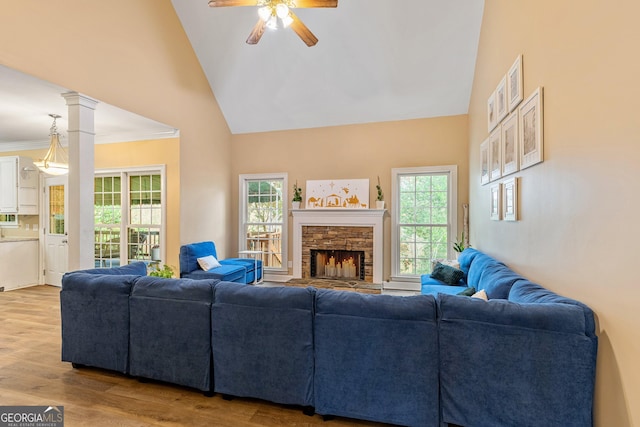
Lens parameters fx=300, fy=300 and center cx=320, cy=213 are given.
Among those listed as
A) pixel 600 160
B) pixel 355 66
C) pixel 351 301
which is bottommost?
pixel 351 301

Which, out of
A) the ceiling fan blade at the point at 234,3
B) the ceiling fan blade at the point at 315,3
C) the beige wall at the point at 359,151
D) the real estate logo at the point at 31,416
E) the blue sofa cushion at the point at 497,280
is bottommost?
the real estate logo at the point at 31,416

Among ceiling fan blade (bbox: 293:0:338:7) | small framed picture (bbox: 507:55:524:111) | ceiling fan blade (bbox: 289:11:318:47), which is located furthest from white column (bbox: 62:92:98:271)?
small framed picture (bbox: 507:55:524:111)

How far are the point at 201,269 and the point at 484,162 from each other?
4700 mm

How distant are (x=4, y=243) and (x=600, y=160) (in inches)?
322

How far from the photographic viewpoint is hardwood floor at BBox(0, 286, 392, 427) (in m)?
1.99

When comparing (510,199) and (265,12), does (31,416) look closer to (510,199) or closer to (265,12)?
(265,12)

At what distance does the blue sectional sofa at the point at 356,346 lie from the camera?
162cm

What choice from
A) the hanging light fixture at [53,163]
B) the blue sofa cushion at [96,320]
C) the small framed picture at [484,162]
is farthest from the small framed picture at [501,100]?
the hanging light fixture at [53,163]

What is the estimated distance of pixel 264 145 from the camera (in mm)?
6492

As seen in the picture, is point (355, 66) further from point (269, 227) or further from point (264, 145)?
point (269, 227)

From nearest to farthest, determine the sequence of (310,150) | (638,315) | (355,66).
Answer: (638,315) < (355,66) < (310,150)

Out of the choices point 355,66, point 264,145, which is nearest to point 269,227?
point 264,145

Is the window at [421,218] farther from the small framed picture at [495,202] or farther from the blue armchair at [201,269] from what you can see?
the blue armchair at [201,269]

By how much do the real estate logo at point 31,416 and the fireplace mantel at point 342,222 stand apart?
4.35 meters
